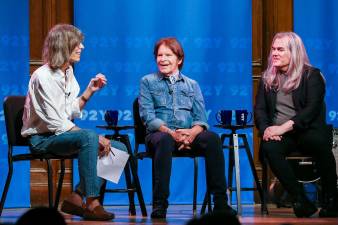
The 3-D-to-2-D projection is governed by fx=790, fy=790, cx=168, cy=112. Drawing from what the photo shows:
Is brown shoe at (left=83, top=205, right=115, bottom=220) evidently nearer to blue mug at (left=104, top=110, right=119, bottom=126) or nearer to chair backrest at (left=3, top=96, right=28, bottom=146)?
chair backrest at (left=3, top=96, right=28, bottom=146)

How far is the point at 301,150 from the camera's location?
207 inches

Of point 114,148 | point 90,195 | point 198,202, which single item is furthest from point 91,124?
point 90,195

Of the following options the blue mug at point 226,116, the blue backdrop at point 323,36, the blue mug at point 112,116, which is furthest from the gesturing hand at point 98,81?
the blue backdrop at point 323,36

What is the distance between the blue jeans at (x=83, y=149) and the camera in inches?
185

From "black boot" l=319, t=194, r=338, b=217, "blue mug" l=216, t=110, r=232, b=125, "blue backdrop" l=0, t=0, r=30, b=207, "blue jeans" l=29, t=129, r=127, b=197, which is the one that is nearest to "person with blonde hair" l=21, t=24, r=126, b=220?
"blue jeans" l=29, t=129, r=127, b=197

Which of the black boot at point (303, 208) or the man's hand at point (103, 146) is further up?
the man's hand at point (103, 146)

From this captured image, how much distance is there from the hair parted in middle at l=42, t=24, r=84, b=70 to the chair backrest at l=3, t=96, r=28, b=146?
17.0 inches

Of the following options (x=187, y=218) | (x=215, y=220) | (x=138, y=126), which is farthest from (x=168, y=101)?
(x=215, y=220)

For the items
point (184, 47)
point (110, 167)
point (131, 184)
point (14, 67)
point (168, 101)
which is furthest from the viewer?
point (184, 47)

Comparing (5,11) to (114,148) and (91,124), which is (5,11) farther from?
(114,148)

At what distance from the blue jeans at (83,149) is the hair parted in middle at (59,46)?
462 mm

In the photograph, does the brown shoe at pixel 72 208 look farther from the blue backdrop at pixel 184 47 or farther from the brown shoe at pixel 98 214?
the blue backdrop at pixel 184 47

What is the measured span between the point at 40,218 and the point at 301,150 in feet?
10.7

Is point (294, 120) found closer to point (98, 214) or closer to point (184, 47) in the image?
point (98, 214)
